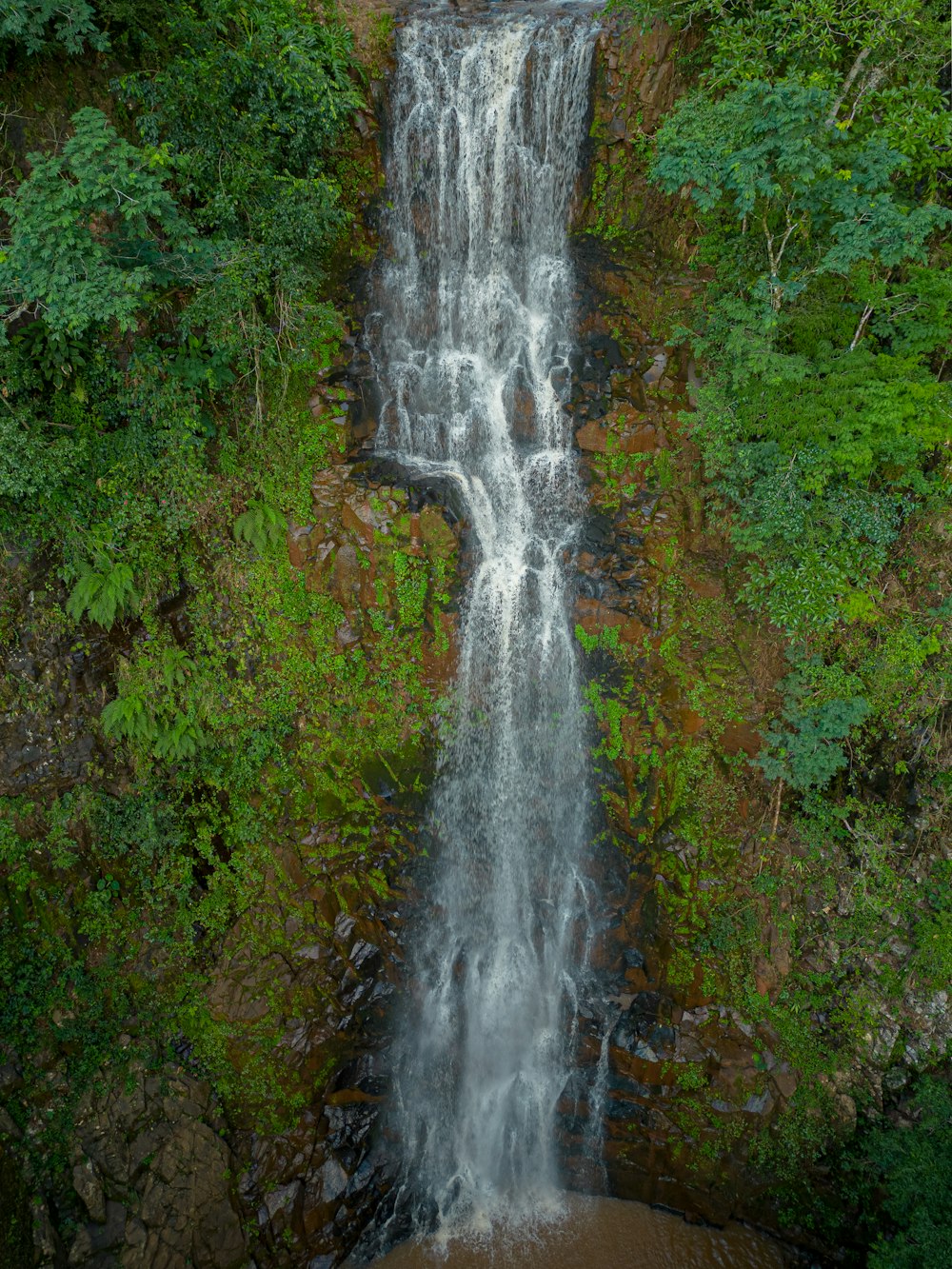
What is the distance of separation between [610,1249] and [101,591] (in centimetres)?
1047

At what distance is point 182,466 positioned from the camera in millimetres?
9125

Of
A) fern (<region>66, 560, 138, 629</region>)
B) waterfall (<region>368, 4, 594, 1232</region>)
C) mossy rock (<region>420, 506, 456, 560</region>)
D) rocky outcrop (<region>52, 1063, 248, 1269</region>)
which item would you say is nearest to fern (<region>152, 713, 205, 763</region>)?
fern (<region>66, 560, 138, 629</region>)

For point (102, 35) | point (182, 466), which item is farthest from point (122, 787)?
point (102, 35)

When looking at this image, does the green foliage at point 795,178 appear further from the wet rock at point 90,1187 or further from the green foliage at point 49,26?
the wet rock at point 90,1187

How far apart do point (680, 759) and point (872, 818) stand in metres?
2.46

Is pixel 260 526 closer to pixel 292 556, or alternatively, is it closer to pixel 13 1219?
pixel 292 556

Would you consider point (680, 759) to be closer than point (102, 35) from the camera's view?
No

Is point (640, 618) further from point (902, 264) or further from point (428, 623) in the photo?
point (902, 264)

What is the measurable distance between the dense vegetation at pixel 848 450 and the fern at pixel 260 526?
5.83 m

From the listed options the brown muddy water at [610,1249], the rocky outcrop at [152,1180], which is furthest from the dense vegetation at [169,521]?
the brown muddy water at [610,1249]

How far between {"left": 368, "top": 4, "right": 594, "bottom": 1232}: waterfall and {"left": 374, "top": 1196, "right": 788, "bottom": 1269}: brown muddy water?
41 cm

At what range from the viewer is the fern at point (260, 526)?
953cm

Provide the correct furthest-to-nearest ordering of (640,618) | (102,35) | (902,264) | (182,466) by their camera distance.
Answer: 1. (640,618)
2. (182,466)
3. (902,264)
4. (102,35)

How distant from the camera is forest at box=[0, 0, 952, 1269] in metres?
7.86
